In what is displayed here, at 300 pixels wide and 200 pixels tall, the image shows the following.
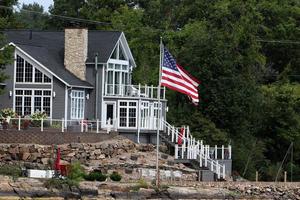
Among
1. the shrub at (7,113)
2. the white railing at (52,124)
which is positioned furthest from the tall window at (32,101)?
the shrub at (7,113)

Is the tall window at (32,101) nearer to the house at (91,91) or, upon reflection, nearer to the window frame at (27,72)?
the house at (91,91)

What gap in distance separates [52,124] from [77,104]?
4275 millimetres

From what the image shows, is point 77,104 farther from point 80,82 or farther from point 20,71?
point 20,71

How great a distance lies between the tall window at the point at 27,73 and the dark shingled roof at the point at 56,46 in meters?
0.64

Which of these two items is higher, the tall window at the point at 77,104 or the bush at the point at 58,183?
the tall window at the point at 77,104

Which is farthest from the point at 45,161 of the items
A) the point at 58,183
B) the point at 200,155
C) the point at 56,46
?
the point at 56,46

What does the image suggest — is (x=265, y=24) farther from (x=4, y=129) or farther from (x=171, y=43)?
(x=4, y=129)

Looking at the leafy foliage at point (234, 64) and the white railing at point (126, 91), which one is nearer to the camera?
the white railing at point (126, 91)

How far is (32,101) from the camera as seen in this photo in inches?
2432

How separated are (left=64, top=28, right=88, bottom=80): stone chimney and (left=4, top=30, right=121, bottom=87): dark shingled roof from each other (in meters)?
0.54

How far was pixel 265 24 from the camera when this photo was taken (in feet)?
313

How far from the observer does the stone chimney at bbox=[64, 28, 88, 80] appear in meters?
64.8

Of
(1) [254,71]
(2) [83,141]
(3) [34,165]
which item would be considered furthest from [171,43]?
(3) [34,165]

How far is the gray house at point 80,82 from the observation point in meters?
61.5
